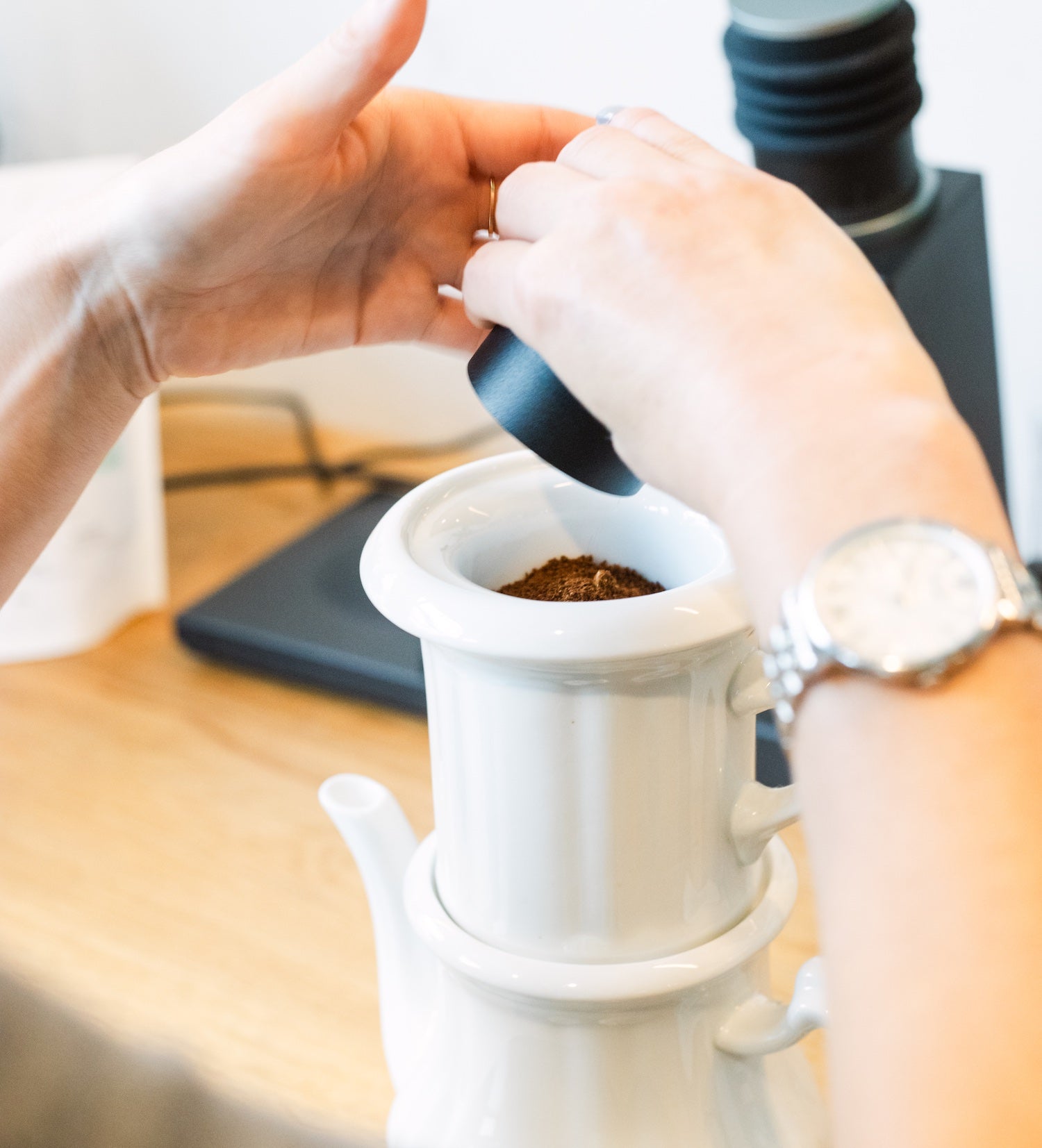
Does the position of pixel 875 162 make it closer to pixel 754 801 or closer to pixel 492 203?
pixel 492 203

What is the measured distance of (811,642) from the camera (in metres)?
0.25

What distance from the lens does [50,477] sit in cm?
48

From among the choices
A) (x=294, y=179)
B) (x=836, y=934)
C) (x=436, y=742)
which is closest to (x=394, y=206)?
(x=294, y=179)

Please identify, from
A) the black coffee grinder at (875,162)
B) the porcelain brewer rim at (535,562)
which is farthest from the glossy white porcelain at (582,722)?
the black coffee grinder at (875,162)

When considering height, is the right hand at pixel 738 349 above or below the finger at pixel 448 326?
above

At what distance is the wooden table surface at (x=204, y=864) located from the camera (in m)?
0.50

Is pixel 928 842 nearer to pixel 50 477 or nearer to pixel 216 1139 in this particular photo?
pixel 216 1139

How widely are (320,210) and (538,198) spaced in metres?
0.14

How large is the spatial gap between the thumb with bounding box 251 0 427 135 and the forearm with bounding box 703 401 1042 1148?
18 cm

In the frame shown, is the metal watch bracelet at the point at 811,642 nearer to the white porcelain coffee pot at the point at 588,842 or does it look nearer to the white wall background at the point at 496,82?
the white porcelain coffee pot at the point at 588,842

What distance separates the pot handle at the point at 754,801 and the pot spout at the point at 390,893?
119 millimetres

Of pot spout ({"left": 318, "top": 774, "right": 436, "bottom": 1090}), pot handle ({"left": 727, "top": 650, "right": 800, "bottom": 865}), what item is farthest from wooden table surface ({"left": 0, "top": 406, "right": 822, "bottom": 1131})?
pot handle ({"left": 727, "top": 650, "right": 800, "bottom": 865})

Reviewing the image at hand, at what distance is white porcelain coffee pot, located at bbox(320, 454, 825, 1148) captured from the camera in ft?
1.02

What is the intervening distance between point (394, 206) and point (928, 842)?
1.09 ft
